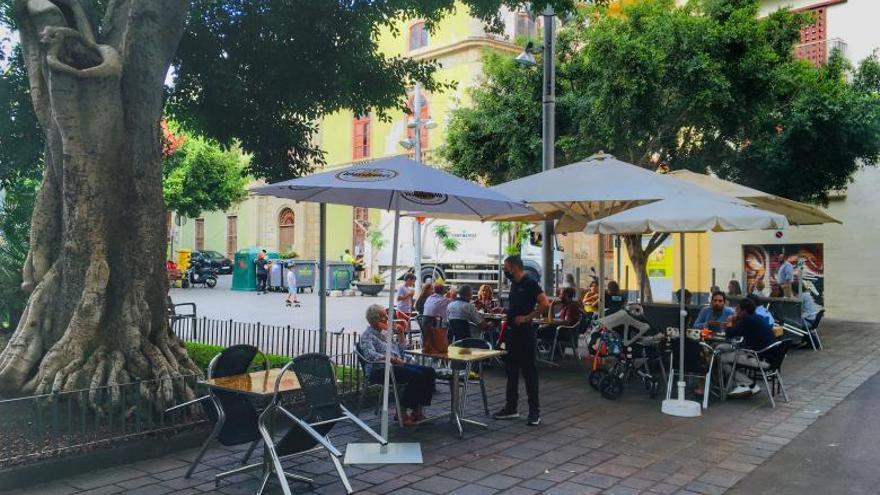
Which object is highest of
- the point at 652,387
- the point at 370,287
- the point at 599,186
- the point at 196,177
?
the point at 196,177

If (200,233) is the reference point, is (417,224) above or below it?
below

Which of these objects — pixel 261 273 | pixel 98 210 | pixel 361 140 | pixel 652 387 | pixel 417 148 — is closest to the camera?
pixel 98 210

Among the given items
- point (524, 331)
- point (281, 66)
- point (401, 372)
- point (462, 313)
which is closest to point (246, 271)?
point (281, 66)

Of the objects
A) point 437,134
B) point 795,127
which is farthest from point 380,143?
point 795,127

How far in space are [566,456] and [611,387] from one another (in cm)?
255

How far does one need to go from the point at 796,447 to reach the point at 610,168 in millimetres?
4253

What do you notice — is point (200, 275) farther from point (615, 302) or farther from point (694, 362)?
point (694, 362)

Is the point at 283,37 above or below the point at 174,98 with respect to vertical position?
above

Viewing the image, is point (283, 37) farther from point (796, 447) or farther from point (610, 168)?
point (796, 447)

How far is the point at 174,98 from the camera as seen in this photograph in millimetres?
10773

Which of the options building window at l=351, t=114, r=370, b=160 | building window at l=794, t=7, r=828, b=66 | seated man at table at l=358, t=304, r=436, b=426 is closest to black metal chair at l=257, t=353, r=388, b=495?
seated man at table at l=358, t=304, r=436, b=426

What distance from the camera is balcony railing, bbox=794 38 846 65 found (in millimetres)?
19594

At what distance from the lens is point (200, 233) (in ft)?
163

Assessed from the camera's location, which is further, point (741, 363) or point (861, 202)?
point (861, 202)
